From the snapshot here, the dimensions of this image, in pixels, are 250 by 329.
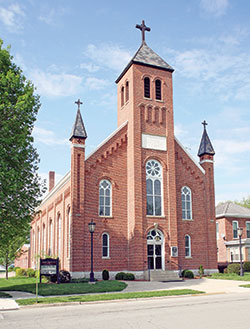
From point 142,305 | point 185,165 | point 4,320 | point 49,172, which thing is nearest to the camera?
point 4,320

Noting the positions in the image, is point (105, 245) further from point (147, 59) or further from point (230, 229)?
point (230, 229)

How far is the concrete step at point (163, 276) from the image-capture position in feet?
92.7

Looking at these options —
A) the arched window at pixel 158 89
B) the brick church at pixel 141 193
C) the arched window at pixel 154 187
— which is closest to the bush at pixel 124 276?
the brick church at pixel 141 193

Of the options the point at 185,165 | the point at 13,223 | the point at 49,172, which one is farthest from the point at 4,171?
the point at 49,172

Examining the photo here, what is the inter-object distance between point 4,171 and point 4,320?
9.38 m

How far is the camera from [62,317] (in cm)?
1232

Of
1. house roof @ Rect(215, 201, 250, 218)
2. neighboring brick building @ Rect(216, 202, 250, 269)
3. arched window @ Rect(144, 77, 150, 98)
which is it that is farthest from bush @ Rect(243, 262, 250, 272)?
arched window @ Rect(144, 77, 150, 98)

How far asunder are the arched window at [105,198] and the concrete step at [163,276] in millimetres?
5809

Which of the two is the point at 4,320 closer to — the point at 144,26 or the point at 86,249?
the point at 86,249

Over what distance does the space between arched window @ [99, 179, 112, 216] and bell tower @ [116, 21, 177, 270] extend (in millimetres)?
1695

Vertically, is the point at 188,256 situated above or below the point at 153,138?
below

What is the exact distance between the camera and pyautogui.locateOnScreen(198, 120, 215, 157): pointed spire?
115ft

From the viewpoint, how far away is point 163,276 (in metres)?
28.6

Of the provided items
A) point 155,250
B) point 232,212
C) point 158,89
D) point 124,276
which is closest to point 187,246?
point 155,250
